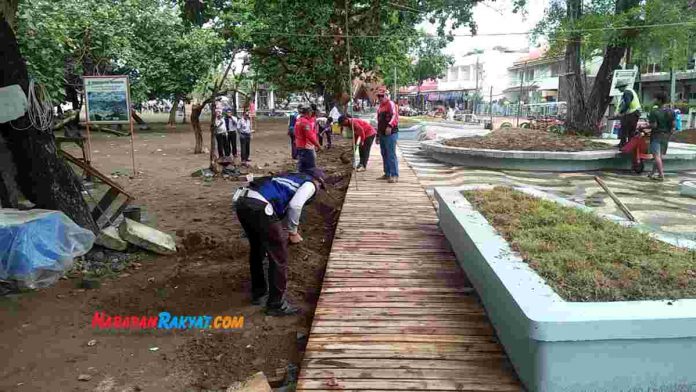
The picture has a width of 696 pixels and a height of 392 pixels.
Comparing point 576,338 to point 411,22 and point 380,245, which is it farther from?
point 411,22

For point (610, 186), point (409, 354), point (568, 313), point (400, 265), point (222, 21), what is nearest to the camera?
point (568, 313)

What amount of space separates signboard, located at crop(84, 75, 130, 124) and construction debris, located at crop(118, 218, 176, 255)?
19.7 ft

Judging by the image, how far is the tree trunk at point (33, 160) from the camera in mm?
5781

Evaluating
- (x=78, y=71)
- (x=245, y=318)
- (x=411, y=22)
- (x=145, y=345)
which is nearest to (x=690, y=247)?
(x=245, y=318)

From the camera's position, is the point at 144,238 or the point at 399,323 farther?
the point at 144,238

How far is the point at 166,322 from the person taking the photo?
4.43m

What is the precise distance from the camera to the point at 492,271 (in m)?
3.45

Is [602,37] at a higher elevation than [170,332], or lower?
higher

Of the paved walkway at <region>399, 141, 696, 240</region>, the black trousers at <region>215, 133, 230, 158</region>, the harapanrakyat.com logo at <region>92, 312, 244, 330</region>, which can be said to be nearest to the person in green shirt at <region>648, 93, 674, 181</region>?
the paved walkway at <region>399, 141, 696, 240</region>

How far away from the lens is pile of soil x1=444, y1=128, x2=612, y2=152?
39.9ft

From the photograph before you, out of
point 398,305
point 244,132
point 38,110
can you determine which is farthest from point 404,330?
point 244,132

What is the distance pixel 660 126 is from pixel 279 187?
866cm

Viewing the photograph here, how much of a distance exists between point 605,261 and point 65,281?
4781 millimetres

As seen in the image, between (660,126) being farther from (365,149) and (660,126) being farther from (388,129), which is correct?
(365,149)
